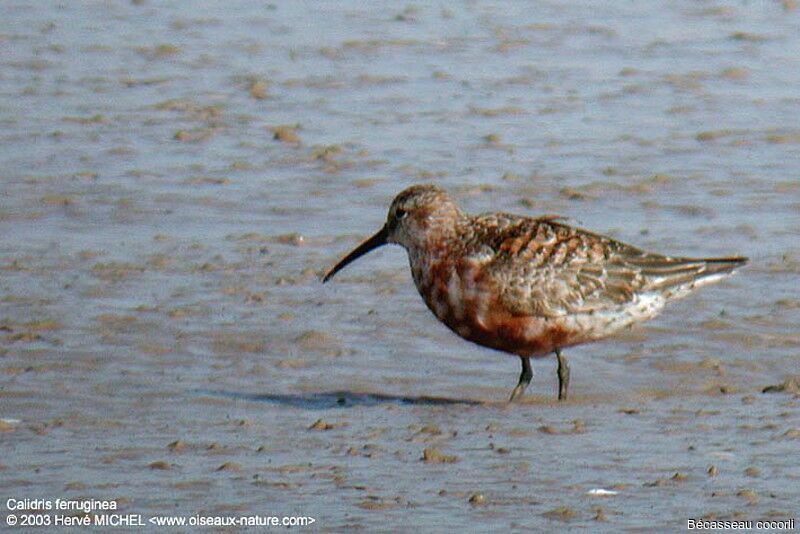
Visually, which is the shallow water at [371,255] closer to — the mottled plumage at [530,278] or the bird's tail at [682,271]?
the mottled plumage at [530,278]

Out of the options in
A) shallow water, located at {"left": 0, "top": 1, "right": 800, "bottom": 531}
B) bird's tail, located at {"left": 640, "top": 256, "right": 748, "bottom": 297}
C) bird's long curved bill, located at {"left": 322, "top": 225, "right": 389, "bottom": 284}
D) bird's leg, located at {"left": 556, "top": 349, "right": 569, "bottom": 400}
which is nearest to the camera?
shallow water, located at {"left": 0, "top": 1, "right": 800, "bottom": 531}

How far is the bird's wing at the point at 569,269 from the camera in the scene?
10.5 meters

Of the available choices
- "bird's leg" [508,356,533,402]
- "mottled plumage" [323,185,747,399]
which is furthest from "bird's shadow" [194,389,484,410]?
"mottled plumage" [323,185,747,399]

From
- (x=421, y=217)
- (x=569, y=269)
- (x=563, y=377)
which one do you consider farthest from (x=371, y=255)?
(x=563, y=377)

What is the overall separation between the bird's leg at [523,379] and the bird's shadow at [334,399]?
197mm

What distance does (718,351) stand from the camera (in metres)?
11.2

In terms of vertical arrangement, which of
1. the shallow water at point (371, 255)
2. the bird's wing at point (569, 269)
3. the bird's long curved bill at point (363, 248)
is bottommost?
the shallow water at point (371, 255)

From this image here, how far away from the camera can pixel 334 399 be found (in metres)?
10.4

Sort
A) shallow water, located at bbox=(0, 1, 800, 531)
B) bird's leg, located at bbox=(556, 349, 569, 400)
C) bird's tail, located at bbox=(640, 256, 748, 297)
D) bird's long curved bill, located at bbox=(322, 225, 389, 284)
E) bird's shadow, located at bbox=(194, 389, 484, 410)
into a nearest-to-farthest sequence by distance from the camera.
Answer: shallow water, located at bbox=(0, 1, 800, 531), bird's shadow, located at bbox=(194, 389, 484, 410), bird's leg, located at bbox=(556, 349, 569, 400), bird's tail, located at bbox=(640, 256, 748, 297), bird's long curved bill, located at bbox=(322, 225, 389, 284)

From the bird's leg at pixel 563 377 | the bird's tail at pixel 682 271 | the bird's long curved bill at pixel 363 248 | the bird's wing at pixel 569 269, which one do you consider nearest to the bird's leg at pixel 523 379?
the bird's leg at pixel 563 377

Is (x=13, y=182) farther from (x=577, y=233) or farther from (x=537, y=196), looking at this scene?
(x=577, y=233)

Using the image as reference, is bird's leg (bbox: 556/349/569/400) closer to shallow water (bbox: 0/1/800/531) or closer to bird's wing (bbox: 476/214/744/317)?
shallow water (bbox: 0/1/800/531)

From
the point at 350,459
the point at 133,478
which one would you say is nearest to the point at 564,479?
the point at 350,459

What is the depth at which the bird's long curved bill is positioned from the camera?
1141 centimetres
